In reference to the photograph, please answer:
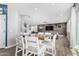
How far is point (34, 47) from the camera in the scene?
184cm

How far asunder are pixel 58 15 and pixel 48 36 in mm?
394

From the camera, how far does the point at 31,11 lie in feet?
5.95

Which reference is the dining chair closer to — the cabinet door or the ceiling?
the ceiling

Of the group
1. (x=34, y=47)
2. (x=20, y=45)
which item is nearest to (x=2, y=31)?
(x=20, y=45)

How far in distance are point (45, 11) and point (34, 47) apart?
2.08 feet

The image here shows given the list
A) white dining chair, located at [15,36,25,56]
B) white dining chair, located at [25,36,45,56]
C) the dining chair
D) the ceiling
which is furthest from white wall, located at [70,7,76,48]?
white dining chair, located at [15,36,25,56]

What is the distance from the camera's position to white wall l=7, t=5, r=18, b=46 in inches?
70.6

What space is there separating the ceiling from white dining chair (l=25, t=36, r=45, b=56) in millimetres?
280

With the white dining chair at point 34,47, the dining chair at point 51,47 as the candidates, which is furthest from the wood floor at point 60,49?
the white dining chair at point 34,47

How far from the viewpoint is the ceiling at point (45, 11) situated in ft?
5.88

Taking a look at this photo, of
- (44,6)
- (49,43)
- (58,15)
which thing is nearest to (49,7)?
(44,6)

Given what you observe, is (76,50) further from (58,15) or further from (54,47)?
(58,15)

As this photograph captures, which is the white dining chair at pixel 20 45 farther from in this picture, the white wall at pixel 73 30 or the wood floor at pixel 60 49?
the white wall at pixel 73 30

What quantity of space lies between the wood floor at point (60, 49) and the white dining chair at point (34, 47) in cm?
25
